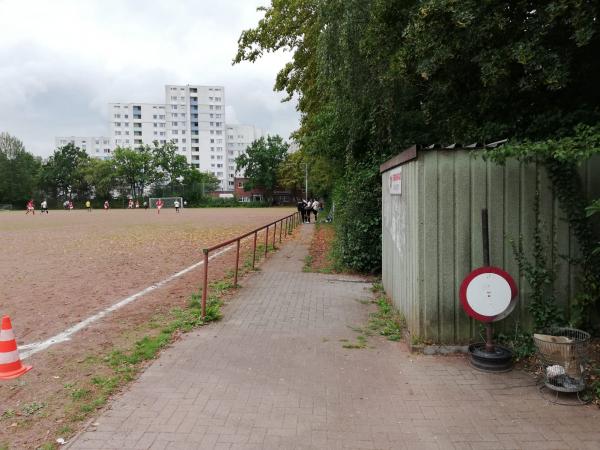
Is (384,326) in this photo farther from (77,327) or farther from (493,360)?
(77,327)

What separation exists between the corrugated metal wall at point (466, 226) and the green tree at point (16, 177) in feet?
328

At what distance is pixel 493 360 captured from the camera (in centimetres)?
455

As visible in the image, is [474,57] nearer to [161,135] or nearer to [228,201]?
[228,201]

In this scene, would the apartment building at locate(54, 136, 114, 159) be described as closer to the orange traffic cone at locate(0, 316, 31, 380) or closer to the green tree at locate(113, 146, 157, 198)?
the green tree at locate(113, 146, 157, 198)

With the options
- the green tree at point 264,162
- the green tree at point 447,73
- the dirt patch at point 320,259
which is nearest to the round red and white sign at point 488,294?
the green tree at point 447,73

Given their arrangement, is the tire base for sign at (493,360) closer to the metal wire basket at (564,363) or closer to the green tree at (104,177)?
the metal wire basket at (564,363)

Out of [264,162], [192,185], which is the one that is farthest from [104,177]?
[264,162]

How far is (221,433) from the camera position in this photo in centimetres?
348

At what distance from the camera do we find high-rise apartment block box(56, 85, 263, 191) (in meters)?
130

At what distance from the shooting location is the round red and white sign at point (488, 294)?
4562mm

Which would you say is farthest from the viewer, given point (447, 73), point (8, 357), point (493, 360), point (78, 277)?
point (78, 277)

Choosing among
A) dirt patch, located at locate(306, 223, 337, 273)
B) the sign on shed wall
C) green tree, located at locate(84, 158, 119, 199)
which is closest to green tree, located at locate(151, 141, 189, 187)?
green tree, located at locate(84, 158, 119, 199)

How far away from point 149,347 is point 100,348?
65 centimetres

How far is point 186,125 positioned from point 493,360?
13329 cm
